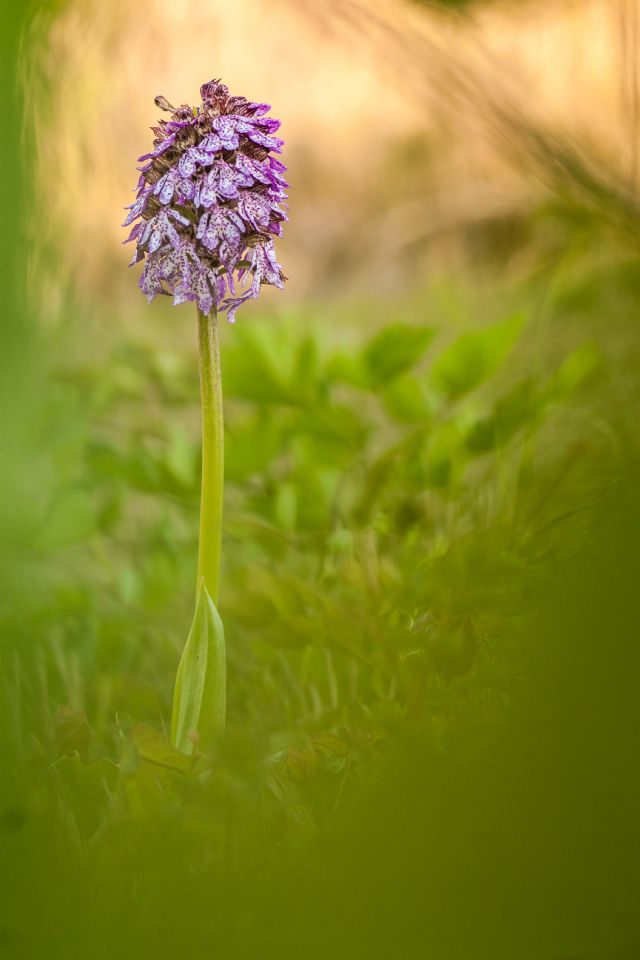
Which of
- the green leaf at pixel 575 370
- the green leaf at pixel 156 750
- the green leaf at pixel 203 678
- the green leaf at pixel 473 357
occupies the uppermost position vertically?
the green leaf at pixel 473 357

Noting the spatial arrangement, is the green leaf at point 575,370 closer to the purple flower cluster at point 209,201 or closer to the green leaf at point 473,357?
the green leaf at point 473,357

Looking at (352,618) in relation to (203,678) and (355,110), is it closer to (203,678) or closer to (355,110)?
(203,678)

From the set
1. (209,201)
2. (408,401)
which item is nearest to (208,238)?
(209,201)

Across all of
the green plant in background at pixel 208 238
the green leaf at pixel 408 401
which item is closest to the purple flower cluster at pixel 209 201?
the green plant in background at pixel 208 238

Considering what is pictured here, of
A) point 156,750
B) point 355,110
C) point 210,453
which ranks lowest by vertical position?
point 156,750

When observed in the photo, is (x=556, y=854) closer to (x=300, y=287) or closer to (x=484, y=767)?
(x=484, y=767)

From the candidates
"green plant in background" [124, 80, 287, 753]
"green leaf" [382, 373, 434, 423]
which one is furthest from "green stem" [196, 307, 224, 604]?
"green leaf" [382, 373, 434, 423]
